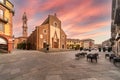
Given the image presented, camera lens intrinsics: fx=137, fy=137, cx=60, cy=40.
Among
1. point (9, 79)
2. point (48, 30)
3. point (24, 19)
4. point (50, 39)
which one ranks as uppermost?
point (24, 19)

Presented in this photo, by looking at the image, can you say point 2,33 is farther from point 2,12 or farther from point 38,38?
point 38,38

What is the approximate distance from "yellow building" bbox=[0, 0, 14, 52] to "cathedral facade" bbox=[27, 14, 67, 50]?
1742 centimetres

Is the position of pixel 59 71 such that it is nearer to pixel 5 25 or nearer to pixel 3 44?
pixel 3 44

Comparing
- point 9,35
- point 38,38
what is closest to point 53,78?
point 9,35

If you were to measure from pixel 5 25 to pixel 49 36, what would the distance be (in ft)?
76.0

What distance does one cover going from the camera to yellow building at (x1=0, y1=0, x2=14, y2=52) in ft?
87.9

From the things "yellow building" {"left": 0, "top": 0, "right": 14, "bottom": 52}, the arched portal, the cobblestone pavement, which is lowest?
the cobblestone pavement

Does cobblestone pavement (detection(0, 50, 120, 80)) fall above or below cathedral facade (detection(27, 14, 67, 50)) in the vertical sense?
below

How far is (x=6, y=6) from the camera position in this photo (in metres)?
27.9

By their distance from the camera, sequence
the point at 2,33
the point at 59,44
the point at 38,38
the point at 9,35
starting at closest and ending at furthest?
the point at 2,33
the point at 9,35
the point at 38,38
the point at 59,44

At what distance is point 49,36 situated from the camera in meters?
50.1

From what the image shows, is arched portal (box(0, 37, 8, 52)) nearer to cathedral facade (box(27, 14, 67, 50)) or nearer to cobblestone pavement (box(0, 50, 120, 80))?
cobblestone pavement (box(0, 50, 120, 80))

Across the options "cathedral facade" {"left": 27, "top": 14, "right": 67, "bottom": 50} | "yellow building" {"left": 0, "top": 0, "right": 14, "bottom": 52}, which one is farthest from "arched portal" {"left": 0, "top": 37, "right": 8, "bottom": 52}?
"cathedral facade" {"left": 27, "top": 14, "right": 67, "bottom": 50}

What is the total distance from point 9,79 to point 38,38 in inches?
1601
